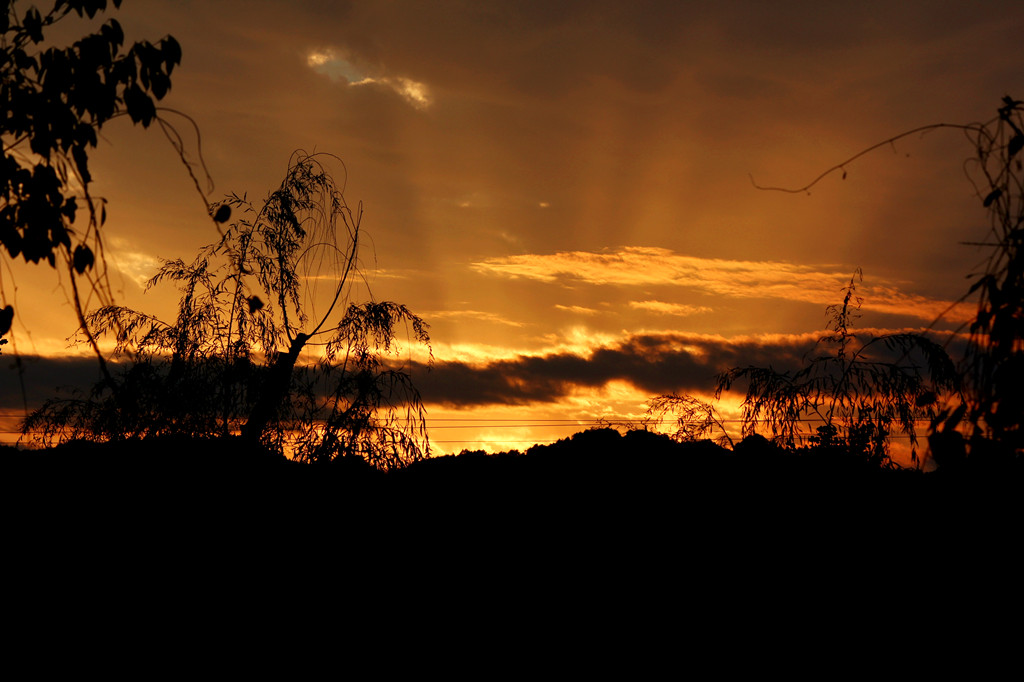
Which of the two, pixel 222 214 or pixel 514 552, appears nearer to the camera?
pixel 222 214

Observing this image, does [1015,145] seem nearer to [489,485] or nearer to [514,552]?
[514,552]

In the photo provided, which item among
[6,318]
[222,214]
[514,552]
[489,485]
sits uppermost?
[222,214]

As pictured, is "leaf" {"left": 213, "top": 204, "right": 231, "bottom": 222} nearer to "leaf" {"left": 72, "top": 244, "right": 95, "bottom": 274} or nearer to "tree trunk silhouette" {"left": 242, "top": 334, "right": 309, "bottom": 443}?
"leaf" {"left": 72, "top": 244, "right": 95, "bottom": 274}

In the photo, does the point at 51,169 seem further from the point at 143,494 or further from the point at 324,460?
the point at 324,460

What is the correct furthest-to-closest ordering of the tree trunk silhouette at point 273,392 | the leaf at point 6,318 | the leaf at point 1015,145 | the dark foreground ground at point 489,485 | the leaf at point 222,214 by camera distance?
the tree trunk silhouette at point 273,392 < the dark foreground ground at point 489,485 < the leaf at point 6,318 < the leaf at point 222,214 < the leaf at point 1015,145

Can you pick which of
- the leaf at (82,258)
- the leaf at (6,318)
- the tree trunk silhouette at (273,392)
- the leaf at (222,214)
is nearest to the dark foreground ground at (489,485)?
the tree trunk silhouette at (273,392)

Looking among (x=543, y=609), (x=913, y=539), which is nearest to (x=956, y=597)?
(x=913, y=539)

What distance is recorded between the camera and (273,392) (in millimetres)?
16344

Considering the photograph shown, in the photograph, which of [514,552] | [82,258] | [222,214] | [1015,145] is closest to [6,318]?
[82,258]

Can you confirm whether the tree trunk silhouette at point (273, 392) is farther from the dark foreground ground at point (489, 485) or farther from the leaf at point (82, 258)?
the leaf at point (82, 258)

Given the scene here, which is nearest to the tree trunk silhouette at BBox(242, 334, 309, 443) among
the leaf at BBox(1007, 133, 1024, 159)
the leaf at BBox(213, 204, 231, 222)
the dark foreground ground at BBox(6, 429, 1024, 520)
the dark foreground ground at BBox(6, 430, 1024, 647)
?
the dark foreground ground at BBox(6, 429, 1024, 520)

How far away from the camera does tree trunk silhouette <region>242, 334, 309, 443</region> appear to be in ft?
53.2

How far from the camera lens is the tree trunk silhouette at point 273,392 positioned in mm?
16203

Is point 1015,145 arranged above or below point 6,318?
above
